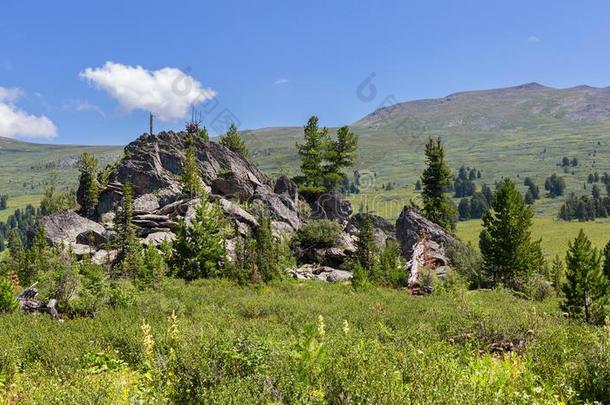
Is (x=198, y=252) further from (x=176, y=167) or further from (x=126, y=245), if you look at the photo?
(x=176, y=167)

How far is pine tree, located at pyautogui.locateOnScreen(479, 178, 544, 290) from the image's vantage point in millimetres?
41847

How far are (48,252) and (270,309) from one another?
3718 cm

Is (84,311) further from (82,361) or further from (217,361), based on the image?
(217,361)

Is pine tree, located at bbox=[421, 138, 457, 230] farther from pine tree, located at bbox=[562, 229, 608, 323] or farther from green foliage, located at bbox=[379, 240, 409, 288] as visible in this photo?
pine tree, located at bbox=[562, 229, 608, 323]

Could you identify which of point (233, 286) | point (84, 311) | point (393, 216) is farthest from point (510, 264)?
point (393, 216)

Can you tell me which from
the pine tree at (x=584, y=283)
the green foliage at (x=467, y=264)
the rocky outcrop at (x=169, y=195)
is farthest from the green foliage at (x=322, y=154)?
the pine tree at (x=584, y=283)

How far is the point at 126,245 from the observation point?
40438 mm

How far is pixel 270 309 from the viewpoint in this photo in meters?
16.4

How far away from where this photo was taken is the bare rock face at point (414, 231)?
2135 inches

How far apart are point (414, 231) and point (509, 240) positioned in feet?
45.5

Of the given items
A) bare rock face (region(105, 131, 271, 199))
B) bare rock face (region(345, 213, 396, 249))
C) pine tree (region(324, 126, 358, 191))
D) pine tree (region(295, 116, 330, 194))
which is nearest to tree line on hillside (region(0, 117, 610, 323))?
bare rock face (region(105, 131, 271, 199))

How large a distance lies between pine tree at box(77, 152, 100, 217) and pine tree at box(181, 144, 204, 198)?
36.7ft

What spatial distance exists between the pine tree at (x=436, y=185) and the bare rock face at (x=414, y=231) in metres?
3.19

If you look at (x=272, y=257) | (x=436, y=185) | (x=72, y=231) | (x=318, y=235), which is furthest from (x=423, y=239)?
(x=72, y=231)
